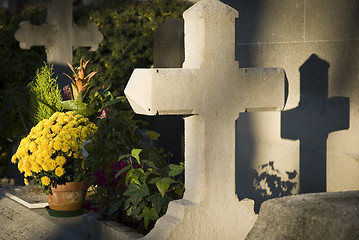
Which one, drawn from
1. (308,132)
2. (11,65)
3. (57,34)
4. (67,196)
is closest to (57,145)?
(67,196)

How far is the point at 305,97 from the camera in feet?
18.2

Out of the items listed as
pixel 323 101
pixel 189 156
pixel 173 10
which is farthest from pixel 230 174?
pixel 173 10

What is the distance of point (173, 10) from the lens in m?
10.3

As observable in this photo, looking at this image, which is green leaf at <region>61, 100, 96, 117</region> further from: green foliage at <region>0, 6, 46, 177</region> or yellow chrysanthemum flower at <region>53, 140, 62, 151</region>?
green foliage at <region>0, 6, 46, 177</region>

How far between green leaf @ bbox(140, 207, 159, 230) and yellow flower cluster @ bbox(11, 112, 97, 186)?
1024 mm

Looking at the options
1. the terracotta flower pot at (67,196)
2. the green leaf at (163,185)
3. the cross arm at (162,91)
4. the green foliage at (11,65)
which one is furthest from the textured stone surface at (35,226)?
the green foliage at (11,65)

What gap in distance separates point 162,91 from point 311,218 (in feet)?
4.27

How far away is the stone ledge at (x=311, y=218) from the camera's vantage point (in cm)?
281

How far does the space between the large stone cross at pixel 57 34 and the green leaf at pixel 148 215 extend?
3.60 metres

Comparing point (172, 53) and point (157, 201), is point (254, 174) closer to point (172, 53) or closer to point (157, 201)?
point (157, 201)

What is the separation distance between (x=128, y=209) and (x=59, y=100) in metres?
2.19

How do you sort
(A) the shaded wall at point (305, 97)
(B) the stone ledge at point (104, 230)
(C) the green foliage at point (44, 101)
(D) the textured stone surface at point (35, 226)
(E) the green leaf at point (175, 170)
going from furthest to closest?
(C) the green foliage at point (44, 101)
(A) the shaded wall at point (305, 97)
(D) the textured stone surface at point (35, 226)
(E) the green leaf at point (175, 170)
(B) the stone ledge at point (104, 230)

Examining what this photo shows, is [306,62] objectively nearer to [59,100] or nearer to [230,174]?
[230,174]

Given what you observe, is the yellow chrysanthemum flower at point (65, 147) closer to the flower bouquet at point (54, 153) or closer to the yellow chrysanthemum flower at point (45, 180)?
the flower bouquet at point (54, 153)
